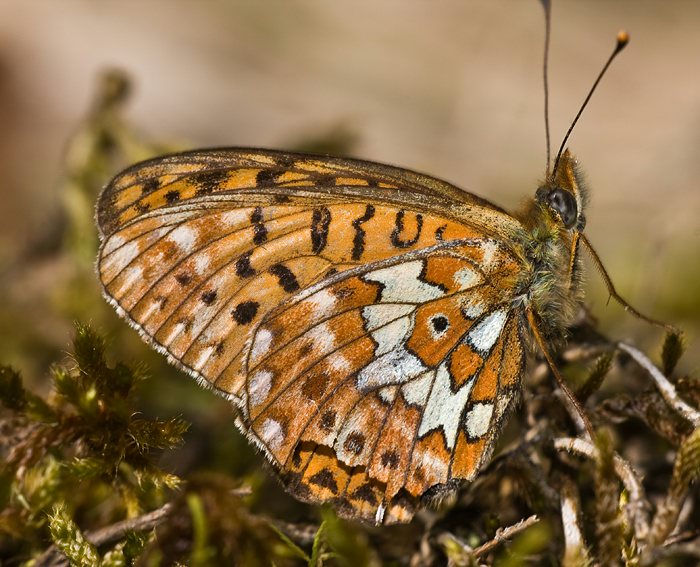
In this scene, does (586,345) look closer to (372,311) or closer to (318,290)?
(372,311)

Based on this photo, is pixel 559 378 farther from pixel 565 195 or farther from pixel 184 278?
pixel 184 278

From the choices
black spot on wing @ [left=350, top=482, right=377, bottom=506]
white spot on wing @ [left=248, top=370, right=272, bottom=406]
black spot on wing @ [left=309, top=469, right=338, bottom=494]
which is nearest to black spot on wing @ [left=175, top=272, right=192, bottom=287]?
white spot on wing @ [left=248, top=370, right=272, bottom=406]

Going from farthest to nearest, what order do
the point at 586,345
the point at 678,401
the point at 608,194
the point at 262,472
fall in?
the point at 608,194, the point at 262,472, the point at 586,345, the point at 678,401

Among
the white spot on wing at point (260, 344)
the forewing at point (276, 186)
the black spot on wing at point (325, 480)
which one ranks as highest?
the forewing at point (276, 186)

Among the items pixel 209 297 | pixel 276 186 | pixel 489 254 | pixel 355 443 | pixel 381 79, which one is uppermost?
pixel 381 79

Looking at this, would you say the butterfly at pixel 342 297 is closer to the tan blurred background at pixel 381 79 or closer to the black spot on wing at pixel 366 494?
the black spot on wing at pixel 366 494

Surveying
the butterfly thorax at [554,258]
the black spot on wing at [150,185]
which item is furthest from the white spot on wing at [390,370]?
the black spot on wing at [150,185]

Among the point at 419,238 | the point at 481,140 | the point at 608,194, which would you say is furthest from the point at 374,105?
the point at 419,238

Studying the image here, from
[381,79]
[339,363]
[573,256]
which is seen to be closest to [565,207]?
[573,256]
